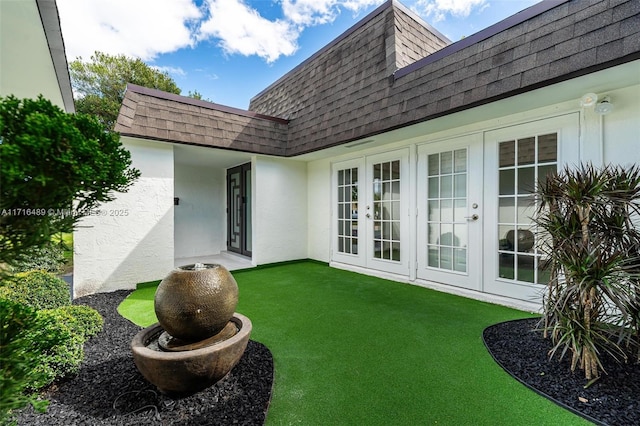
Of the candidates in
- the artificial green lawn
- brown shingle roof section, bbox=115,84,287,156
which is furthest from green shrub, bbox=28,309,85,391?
brown shingle roof section, bbox=115,84,287,156

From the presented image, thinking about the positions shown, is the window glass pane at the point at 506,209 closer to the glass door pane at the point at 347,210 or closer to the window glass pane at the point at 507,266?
the window glass pane at the point at 507,266

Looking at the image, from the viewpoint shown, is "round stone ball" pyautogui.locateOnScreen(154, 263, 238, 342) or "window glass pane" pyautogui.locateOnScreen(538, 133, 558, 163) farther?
"window glass pane" pyautogui.locateOnScreen(538, 133, 558, 163)

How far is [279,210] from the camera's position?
21.8 feet

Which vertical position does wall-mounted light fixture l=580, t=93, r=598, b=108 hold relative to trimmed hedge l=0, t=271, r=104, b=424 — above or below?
above

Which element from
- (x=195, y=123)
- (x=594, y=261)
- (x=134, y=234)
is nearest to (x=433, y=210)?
(x=594, y=261)

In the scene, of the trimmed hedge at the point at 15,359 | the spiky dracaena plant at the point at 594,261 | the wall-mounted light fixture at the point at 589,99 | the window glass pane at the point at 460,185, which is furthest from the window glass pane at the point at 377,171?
the trimmed hedge at the point at 15,359

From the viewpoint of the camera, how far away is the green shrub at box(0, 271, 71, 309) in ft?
9.11

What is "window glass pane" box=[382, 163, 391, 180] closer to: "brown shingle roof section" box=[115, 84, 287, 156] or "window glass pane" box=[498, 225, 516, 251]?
"window glass pane" box=[498, 225, 516, 251]

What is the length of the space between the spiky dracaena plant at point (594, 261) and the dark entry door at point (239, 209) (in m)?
6.18

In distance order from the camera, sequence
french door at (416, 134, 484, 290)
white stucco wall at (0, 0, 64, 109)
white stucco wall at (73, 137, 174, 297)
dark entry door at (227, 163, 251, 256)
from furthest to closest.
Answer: dark entry door at (227, 163, 251, 256) < white stucco wall at (73, 137, 174, 297) < french door at (416, 134, 484, 290) < white stucco wall at (0, 0, 64, 109)

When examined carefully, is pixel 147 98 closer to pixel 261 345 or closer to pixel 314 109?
pixel 314 109

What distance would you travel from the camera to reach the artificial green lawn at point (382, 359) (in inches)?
70.1

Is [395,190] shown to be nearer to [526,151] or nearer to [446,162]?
[446,162]

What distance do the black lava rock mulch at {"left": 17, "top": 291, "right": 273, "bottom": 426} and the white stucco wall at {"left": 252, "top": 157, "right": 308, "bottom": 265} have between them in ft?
13.3
